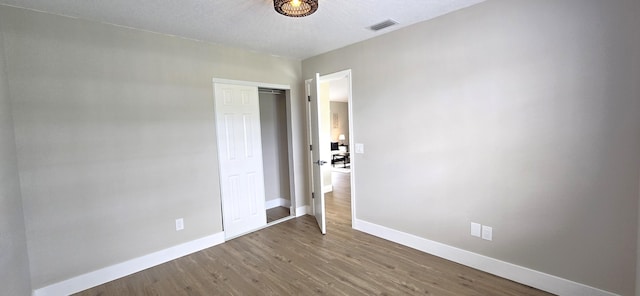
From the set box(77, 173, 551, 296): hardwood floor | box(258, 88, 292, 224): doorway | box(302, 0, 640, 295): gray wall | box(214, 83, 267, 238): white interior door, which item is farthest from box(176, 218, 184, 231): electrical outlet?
box(302, 0, 640, 295): gray wall

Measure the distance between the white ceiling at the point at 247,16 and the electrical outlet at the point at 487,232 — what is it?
6.77 ft

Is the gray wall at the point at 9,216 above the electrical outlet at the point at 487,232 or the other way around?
above

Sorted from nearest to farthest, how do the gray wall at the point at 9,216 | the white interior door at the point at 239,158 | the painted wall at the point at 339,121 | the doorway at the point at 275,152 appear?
the gray wall at the point at 9,216, the white interior door at the point at 239,158, the doorway at the point at 275,152, the painted wall at the point at 339,121

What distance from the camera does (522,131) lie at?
223 centimetres

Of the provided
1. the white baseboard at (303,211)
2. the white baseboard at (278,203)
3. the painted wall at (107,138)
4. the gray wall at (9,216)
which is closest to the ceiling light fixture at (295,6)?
the painted wall at (107,138)

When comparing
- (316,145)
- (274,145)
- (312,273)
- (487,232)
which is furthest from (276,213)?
(487,232)

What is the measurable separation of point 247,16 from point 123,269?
2.75 m

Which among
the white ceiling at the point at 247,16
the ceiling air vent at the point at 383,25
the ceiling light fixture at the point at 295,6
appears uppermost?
the white ceiling at the point at 247,16

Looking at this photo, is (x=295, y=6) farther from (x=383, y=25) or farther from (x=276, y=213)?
(x=276, y=213)

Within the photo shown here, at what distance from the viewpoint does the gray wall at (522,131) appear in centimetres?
187

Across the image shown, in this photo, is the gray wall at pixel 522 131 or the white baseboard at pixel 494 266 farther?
the white baseboard at pixel 494 266

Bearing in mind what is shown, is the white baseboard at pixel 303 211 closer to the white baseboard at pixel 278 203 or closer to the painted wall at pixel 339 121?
the white baseboard at pixel 278 203

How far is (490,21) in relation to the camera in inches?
92.2

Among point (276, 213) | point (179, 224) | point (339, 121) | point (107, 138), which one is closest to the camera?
point (107, 138)
